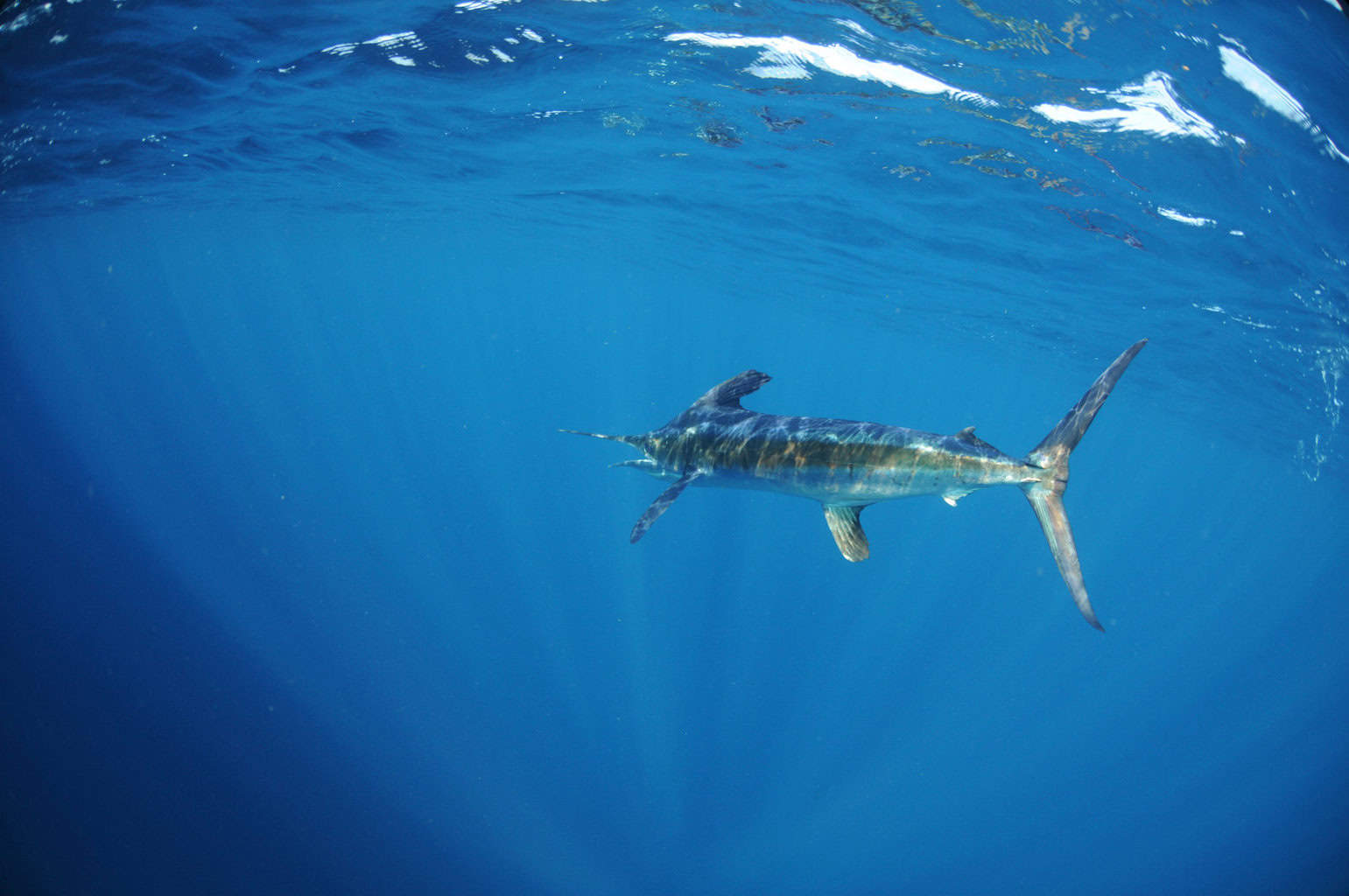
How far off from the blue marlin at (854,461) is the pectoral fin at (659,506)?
0.6 inches

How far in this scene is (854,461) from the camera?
4.37 metres

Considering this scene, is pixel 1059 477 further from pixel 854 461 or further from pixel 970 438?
pixel 854 461

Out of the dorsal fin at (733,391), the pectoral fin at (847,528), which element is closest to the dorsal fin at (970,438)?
the pectoral fin at (847,528)

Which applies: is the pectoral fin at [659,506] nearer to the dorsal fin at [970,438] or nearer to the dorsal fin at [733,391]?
the dorsal fin at [733,391]

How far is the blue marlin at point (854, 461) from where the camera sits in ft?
13.0

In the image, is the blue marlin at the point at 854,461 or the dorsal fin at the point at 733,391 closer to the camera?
the blue marlin at the point at 854,461

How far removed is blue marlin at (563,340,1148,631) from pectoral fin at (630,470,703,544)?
16mm

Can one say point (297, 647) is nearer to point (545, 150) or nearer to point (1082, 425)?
point (545, 150)

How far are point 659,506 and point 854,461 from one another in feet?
5.41

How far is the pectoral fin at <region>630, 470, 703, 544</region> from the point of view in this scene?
5.03 metres

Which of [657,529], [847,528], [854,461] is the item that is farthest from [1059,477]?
[657,529]

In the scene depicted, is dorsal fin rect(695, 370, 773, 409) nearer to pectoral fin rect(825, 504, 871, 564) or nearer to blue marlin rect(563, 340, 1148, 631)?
blue marlin rect(563, 340, 1148, 631)

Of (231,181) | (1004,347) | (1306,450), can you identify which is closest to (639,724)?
(231,181)

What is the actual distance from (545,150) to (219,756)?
1551 centimetres
